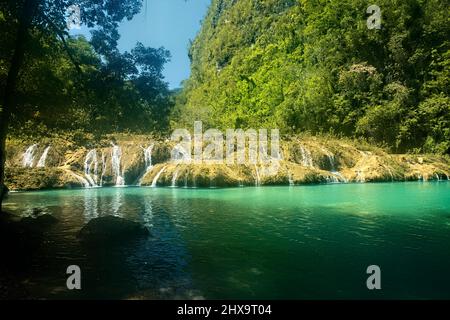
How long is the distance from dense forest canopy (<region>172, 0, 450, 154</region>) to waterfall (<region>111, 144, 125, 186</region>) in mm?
7600

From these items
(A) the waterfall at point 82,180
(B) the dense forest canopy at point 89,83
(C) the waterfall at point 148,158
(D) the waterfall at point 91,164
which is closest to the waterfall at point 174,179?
(C) the waterfall at point 148,158

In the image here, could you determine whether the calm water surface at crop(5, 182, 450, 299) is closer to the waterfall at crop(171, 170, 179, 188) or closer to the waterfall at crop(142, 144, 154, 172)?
the waterfall at crop(171, 170, 179, 188)

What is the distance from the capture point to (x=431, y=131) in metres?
38.5

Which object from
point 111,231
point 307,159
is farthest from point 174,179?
point 111,231

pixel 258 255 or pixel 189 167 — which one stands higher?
pixel 189 167

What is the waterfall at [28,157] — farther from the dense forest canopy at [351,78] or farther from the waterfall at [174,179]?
the dense forest canopy at [351,78]

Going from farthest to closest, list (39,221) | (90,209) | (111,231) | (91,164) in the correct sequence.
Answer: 1. (91,164)
2. (90,209)
3. (39,221)
4. (111,231)

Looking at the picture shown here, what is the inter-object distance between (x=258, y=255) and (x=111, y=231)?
4030 millimetres

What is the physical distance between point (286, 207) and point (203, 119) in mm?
42823

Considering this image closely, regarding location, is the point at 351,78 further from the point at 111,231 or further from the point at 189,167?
the point at 111,231

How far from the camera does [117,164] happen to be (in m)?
29.7

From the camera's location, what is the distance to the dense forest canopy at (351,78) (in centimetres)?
3978

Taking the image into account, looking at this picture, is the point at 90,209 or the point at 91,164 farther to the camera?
the point at 91,164

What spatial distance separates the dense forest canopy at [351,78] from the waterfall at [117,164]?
760cm
